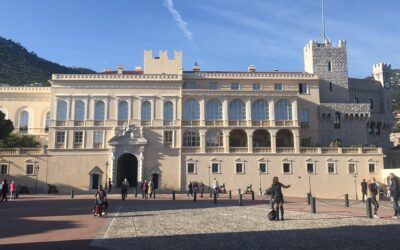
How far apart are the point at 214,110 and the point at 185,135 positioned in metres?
5.23

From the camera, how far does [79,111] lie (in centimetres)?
5312

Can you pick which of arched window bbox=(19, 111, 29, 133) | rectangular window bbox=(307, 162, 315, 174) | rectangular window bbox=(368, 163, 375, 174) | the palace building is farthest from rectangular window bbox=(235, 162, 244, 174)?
arched window bbox=(19, 111, 29, 133)

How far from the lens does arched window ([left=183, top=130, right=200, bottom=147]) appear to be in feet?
174

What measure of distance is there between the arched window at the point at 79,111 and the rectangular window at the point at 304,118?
3028 centimetres

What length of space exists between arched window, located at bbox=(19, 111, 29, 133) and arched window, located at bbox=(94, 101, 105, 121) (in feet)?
40.7

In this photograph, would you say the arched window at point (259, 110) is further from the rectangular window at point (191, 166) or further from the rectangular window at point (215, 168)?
the rectangular window at point (191, 166)

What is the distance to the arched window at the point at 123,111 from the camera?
5317 centimetres

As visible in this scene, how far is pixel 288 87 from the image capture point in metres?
58.6

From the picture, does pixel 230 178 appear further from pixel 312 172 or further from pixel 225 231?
pixel 225 231

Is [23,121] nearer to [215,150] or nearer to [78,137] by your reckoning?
[78,137]

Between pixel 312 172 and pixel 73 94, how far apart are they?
33.1 meters

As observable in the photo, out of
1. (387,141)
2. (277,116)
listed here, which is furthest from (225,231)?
(387,141)

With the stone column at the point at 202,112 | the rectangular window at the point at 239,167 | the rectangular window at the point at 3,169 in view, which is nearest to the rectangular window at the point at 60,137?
the rectangular window at the point at 3,169

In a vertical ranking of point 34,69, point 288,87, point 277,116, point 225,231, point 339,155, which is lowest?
point 225,231
